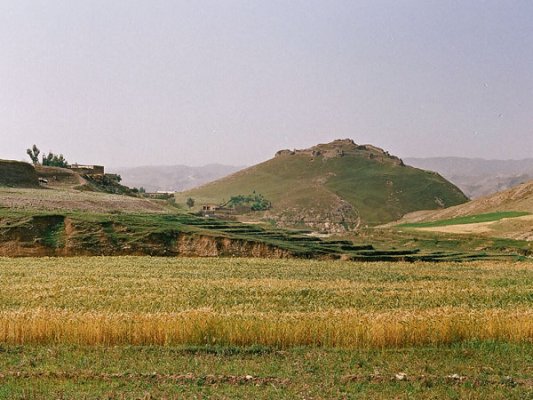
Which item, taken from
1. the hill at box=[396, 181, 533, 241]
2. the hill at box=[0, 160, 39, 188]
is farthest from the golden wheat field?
the hill at box=[396, 181, 533, 241]

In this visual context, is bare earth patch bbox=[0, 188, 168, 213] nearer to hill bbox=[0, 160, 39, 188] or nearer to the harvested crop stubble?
hill bbox=[0, 160, 39, 188]

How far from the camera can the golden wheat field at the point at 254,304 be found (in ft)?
62.5

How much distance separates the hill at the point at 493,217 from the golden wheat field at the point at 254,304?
55339mm

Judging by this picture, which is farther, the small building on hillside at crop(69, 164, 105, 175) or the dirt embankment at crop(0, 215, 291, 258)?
the small building on hillside at crop(69, 164, 105, 175)

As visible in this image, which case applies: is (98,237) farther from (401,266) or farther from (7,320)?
(7,320)

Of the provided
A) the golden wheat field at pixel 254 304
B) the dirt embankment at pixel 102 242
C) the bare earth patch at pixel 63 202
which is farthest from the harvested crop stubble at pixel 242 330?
the bare earth patch at pixel 63 202

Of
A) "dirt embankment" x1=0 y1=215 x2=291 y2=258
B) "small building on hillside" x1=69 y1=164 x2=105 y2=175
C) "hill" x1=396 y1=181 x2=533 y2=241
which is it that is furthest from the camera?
"small building on hillside" x1=69 y1=164 x2=105 y2=175

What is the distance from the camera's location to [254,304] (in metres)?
25.2

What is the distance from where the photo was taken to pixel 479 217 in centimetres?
11706

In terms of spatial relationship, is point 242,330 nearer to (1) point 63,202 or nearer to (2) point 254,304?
(2) point 254,304

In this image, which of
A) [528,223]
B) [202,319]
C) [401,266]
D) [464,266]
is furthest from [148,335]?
[528,223]

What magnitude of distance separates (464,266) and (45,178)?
240 ft

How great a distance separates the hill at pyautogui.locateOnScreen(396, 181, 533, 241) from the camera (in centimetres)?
9675

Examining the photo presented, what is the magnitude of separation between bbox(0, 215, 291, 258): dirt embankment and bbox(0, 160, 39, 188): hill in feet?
110
